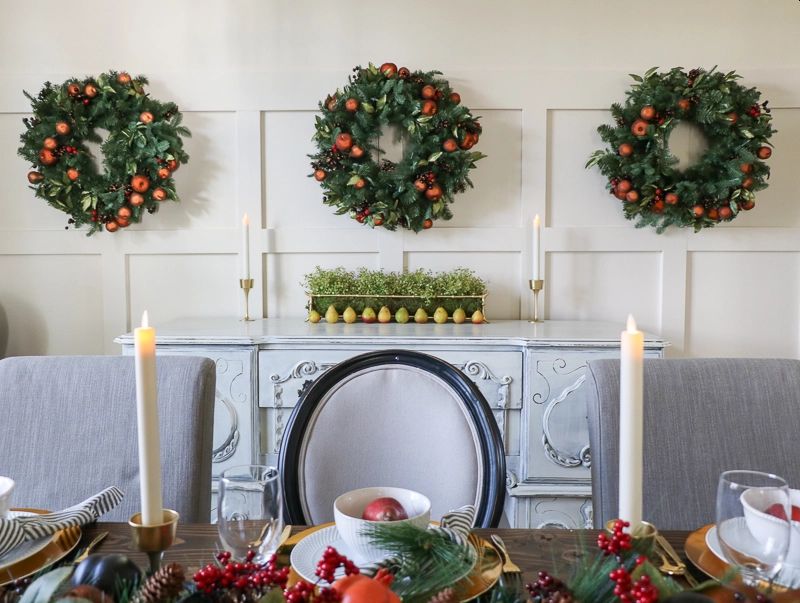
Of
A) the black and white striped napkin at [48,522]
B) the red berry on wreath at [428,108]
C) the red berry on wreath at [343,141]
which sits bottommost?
the black and white striped napkin at [48,522]

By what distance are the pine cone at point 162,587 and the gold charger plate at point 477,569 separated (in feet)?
0.75

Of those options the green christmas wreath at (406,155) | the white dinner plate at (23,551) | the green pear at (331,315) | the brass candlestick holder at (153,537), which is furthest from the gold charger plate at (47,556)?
the green christmas wreath at (406,155)

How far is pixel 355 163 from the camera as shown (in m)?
2.39

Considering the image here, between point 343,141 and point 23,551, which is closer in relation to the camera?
point 23,551

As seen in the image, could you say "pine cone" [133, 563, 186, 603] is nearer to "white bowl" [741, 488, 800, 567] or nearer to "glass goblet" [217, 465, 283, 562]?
"glass goblet" [217, 465, 283, 562]

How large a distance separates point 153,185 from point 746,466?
6.87ft

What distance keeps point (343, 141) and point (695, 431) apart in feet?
5.12

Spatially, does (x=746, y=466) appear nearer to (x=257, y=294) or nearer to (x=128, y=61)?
(x=257, y=294)

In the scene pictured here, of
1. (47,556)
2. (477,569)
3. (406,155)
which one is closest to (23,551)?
(47,556)

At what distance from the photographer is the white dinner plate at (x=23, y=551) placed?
2.66 ft

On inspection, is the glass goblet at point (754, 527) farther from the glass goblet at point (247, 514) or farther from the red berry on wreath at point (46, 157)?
the red berry on wreath at point (46, 157)

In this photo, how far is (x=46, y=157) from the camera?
2.38 meters

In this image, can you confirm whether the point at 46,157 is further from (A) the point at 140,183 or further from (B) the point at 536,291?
(B) the point at 536,291

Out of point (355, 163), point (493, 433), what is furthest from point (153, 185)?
point (493, 433)
